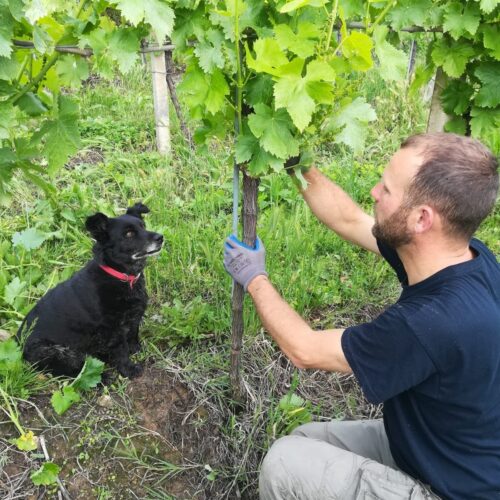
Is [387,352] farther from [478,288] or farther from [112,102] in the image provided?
[112,102]

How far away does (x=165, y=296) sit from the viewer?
3521 millimetres

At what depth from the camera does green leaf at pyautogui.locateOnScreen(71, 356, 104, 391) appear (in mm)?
2807

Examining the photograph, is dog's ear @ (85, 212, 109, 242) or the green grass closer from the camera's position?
dog's ear @ (85, 212, 109, 242)

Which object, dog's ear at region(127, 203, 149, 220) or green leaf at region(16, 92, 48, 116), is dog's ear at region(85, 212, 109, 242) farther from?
green leaf at region(16, 92, 48, 116)

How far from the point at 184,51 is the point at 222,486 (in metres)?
2.05

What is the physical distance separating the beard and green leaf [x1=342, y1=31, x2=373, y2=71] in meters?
0.59

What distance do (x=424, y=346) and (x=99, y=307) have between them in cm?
194

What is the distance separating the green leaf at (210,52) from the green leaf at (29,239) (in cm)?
239

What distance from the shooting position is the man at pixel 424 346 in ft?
5.91

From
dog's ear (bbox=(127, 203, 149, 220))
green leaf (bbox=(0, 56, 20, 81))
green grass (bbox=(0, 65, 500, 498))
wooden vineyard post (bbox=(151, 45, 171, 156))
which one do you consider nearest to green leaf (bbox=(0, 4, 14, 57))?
green leaf (bbox=(0, 56, 20, 81))

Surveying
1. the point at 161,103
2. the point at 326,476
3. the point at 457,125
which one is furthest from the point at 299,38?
the point at 161,103

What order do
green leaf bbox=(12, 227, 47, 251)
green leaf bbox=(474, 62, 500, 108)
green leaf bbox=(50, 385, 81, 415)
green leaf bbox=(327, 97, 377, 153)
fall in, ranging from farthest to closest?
green leaf bbox=(12, 227, 47, 251)
green leaf bbox=(50, 385, 81, 415)
green leaf bbox=(474, 62, 500, 108)
green leaf bbox=(327, 97, 377, 153)

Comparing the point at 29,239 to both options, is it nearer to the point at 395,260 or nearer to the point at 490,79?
the point at 395,260

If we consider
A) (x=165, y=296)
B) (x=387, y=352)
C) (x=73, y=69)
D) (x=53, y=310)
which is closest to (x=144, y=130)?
(x=165, y=296)
